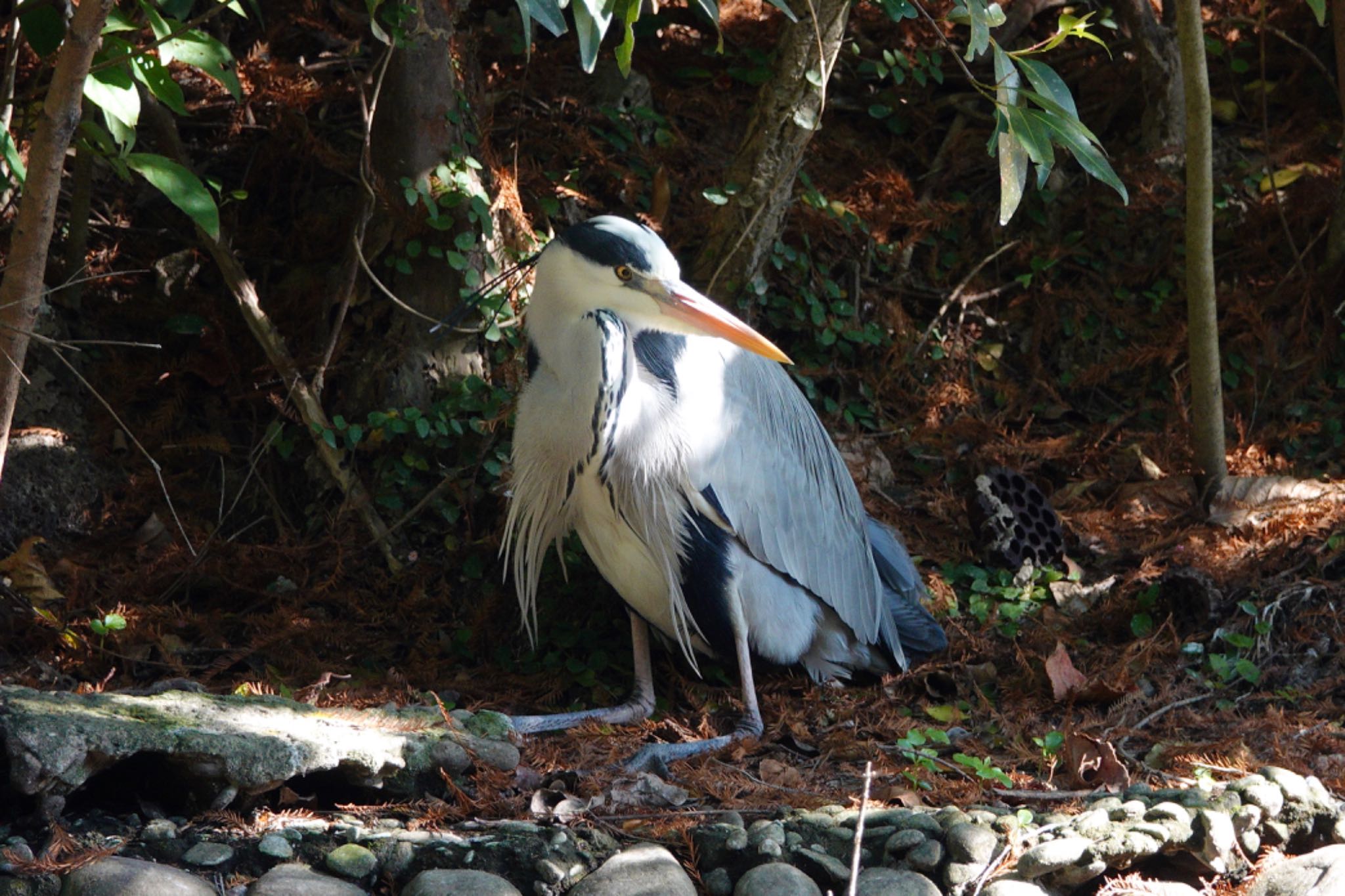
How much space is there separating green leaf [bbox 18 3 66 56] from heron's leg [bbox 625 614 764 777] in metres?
2.06

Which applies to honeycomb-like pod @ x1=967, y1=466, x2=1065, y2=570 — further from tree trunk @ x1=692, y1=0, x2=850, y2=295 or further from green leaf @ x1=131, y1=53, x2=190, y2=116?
green leaf @ x1=131, y1=53, x2=190, y2=116

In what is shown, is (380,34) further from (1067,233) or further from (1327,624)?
(1067,233)

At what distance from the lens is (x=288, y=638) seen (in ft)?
11.9

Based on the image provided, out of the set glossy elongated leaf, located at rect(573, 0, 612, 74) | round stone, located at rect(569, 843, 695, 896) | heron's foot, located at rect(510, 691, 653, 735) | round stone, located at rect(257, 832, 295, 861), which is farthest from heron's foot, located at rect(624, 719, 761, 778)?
glossy elongated leaf, located at rect(573, 0, 612, 74)

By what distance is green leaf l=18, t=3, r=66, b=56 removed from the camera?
292 cm

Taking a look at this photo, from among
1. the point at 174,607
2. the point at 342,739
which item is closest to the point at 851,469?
the point at 174,607

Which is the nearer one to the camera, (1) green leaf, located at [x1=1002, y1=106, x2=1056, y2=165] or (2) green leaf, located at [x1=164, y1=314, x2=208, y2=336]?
(1) green leaf, located at [x1=1002, y1=106, x2=1056, y2=165]

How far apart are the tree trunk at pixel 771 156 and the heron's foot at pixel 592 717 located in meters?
1.39

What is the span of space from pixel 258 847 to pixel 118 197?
2.92 metres

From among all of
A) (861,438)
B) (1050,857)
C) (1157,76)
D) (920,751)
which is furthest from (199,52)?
(1157,76)

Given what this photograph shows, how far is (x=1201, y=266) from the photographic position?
13.1 feet

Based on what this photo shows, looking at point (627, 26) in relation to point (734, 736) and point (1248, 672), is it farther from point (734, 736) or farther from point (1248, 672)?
point (1248, 672)

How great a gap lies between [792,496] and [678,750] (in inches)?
31.7

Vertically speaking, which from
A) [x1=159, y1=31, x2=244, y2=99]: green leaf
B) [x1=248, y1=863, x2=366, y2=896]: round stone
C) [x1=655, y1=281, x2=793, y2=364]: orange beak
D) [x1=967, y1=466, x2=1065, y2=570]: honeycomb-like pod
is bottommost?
[x1=248, y1=863, x2=366, y2=896]: round stone
